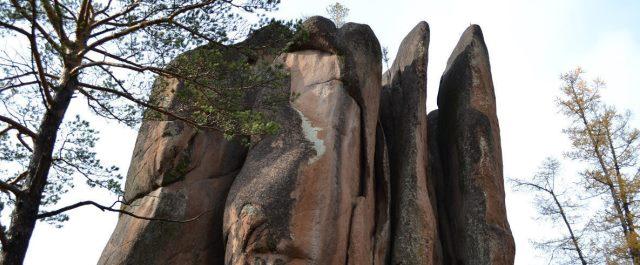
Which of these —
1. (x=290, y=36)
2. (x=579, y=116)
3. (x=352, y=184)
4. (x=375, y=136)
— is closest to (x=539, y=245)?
(x=579, y=116)

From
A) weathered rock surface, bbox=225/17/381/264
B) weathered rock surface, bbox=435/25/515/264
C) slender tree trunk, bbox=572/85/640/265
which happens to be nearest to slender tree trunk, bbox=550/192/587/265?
slender tree trunk, bbox=572/85/640/265

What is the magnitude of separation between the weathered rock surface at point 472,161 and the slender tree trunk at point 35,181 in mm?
7216

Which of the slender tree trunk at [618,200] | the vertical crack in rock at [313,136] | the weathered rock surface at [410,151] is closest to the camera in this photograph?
the vertical crack in rock at [313,136]

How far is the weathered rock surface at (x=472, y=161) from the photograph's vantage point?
430 inches

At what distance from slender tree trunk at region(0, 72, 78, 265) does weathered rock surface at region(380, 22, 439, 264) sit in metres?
5.83

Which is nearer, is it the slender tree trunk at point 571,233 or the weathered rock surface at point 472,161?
the weathered rock surface at point 472,161

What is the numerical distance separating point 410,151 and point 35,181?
6628 mm

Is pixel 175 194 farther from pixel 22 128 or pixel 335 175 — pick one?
pixel 22 128

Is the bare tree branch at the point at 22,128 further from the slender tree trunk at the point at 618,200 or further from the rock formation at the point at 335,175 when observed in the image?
the slender tree trunk at the point at 618,200

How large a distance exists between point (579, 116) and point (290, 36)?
35.3 feet

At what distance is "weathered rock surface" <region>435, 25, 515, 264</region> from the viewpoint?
430 inches

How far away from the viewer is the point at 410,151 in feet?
36.6

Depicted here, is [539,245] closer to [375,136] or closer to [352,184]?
[375,136]

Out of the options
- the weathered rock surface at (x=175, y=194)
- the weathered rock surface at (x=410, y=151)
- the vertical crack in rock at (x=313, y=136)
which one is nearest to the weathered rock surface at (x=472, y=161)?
the weathered rock surface at (x=410, y=151)
